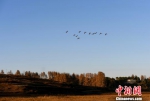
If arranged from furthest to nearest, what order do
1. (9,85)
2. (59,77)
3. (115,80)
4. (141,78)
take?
1. (141,78)
2. (59,77)
3. (115,80)
4. (9,85)

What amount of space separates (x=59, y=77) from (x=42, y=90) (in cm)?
7426

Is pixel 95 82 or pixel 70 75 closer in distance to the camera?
pixel 95 82

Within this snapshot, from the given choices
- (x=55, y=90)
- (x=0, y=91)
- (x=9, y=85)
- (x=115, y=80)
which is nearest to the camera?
(x=0, y=91)

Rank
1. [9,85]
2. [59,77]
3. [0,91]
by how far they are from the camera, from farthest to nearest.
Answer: [59,77]
[9,85]
[0,91]

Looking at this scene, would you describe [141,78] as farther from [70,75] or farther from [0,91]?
[0,91]

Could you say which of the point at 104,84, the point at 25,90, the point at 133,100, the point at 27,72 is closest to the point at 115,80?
the point at 104,84

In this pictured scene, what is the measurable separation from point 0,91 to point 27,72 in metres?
112

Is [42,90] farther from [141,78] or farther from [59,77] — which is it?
[141,78]

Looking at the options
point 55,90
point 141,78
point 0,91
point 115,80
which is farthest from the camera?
point 141,78

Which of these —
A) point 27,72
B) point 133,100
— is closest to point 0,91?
point 133,100

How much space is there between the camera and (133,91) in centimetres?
3098

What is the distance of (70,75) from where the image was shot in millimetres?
163375

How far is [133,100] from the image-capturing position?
3147 centimetres

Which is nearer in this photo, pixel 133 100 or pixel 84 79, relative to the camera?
pixel 133 100
